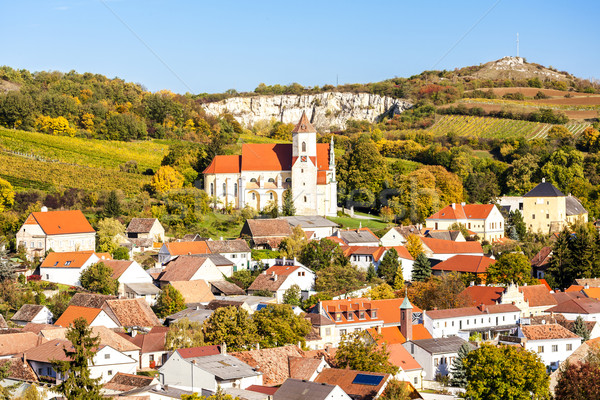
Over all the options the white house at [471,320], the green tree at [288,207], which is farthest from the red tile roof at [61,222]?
the white house at [471,320]

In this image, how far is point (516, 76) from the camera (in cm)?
14425

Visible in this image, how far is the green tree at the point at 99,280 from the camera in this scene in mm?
48344

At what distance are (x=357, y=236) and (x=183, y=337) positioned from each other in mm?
25471

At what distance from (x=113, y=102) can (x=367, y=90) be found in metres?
49.1

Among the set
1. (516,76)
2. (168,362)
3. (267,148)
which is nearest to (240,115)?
(516,76)

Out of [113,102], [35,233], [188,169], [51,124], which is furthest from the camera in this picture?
[113,102]

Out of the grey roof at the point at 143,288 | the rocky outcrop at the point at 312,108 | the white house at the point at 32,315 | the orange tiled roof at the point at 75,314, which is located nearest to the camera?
the orange tiled roof at the point at 75,314

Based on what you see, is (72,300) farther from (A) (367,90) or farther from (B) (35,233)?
(A) (367,90)

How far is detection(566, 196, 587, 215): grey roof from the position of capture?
73375mm

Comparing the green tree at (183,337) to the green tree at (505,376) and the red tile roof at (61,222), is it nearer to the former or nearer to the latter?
the green tree at (505,376)

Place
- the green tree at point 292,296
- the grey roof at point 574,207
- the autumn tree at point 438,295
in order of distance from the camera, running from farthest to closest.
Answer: the grey roof at point 574,207 < the autumn tree at point 438,295 < the green tree at point 292,296

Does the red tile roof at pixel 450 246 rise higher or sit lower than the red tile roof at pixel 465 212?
lower

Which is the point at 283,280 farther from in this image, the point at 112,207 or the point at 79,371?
the point at 79,371

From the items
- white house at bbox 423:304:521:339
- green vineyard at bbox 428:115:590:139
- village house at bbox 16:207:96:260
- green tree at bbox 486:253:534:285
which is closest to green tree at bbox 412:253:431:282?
green tree at bbox 486:253:534:285
